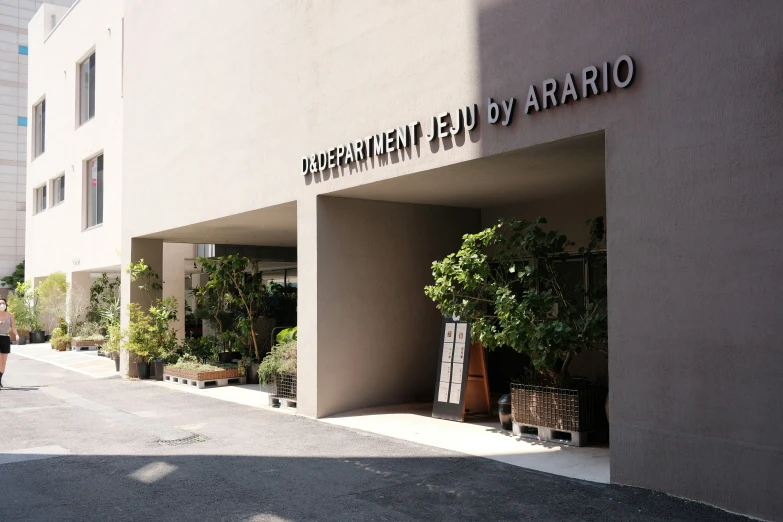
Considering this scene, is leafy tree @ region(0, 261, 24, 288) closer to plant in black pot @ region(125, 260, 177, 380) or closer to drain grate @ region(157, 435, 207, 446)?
plant in black pot @ region(125, 260, 177, 380)

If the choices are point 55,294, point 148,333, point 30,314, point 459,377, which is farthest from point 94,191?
point 459,377

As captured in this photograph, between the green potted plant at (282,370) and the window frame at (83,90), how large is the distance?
16.3 meters

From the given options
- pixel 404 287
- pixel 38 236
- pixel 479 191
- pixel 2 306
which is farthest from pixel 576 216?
pixel 38 236

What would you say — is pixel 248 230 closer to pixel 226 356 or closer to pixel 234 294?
pixel 234 294

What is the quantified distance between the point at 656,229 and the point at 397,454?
3.74 m

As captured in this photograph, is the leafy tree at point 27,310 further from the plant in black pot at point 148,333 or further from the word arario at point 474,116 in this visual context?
the word arario at point 474,116

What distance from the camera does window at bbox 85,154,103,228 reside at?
24.6 m

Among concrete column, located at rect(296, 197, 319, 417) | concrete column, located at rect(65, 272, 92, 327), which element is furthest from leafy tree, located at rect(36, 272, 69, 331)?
concrete column, located at rect(296, 197, 319, 417)

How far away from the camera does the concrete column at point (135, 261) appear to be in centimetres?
1680

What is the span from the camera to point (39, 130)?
32.5 metres

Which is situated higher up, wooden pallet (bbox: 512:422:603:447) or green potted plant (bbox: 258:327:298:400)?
green potted plant (bbox: 258:327:298:400)

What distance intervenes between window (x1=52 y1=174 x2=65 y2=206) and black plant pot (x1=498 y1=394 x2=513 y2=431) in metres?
24.2

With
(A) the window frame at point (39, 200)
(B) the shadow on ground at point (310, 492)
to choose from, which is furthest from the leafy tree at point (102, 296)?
(B) the shadow on ground at point (310, 492)

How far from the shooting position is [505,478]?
7016mm
